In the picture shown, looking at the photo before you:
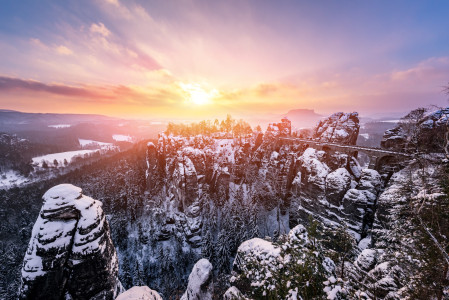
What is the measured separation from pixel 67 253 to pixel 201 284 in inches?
532

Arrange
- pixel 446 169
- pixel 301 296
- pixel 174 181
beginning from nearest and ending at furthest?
pixel 301 296 < pixel 446 169 < pixel 174 181

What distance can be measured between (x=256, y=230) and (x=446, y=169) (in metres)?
34.0

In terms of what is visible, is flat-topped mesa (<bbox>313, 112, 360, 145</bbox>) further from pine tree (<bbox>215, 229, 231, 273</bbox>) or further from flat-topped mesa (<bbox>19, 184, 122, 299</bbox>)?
flat-topped mesa (<bbox>19, 184, 122, 299</bbox>)

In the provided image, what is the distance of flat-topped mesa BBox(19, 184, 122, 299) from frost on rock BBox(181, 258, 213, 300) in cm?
912

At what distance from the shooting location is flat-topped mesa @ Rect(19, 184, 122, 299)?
998cm

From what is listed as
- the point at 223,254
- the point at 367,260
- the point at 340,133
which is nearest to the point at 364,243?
the point at 367,260

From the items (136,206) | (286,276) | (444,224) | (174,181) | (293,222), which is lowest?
(136,206)

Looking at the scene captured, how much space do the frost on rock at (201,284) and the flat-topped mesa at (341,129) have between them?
1586 inches

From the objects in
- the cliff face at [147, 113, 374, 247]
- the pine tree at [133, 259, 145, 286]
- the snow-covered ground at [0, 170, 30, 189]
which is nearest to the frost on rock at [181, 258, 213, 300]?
the cliff face at [147, 113, 374, 247]

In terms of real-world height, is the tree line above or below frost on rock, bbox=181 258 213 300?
above

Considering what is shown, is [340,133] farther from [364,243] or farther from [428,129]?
[364,243]

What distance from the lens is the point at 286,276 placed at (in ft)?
26.3

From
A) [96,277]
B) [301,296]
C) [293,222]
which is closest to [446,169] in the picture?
[301,296]

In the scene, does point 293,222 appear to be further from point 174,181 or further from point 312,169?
point 174,181
